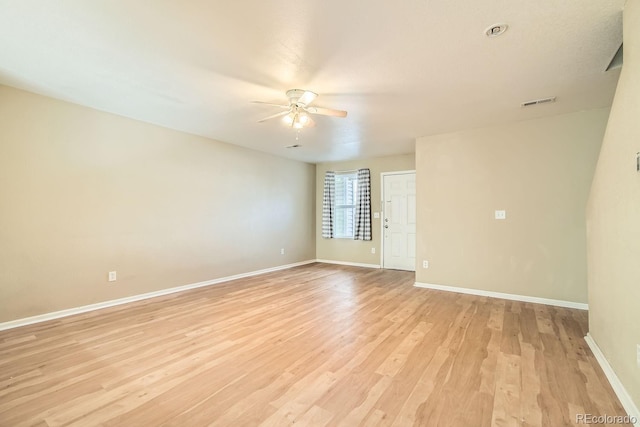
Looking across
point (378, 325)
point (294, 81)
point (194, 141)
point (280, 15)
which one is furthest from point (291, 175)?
point (280, 15)

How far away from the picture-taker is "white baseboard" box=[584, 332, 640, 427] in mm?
1578

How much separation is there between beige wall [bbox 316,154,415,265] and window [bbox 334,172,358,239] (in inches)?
7.1

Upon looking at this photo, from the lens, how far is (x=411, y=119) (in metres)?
3.78

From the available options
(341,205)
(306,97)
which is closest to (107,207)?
(306,97)

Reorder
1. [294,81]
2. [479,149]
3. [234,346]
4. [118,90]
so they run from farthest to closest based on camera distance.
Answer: [479,149] → [118,90] → [294,81] → [234,346]

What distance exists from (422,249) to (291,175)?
333 centimetres

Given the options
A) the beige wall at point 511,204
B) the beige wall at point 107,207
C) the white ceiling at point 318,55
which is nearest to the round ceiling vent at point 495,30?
the white ceiling at point 318,55

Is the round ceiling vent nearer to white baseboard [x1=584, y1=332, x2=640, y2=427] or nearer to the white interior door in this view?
white baseboard [x1=584, y1=332, x2=640, y2=427]

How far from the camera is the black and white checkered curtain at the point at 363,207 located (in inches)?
249

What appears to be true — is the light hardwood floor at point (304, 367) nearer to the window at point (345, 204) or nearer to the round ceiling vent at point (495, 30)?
the round ceiling vent at point (495, 30)

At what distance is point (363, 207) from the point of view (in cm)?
638

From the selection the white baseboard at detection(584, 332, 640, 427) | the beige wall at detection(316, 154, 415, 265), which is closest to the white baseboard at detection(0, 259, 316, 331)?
the beige wall at detection(316, 154, 415, 265)

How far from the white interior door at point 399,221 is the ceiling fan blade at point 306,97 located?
3.68 meters

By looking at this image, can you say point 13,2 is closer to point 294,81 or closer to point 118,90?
point 118,90
